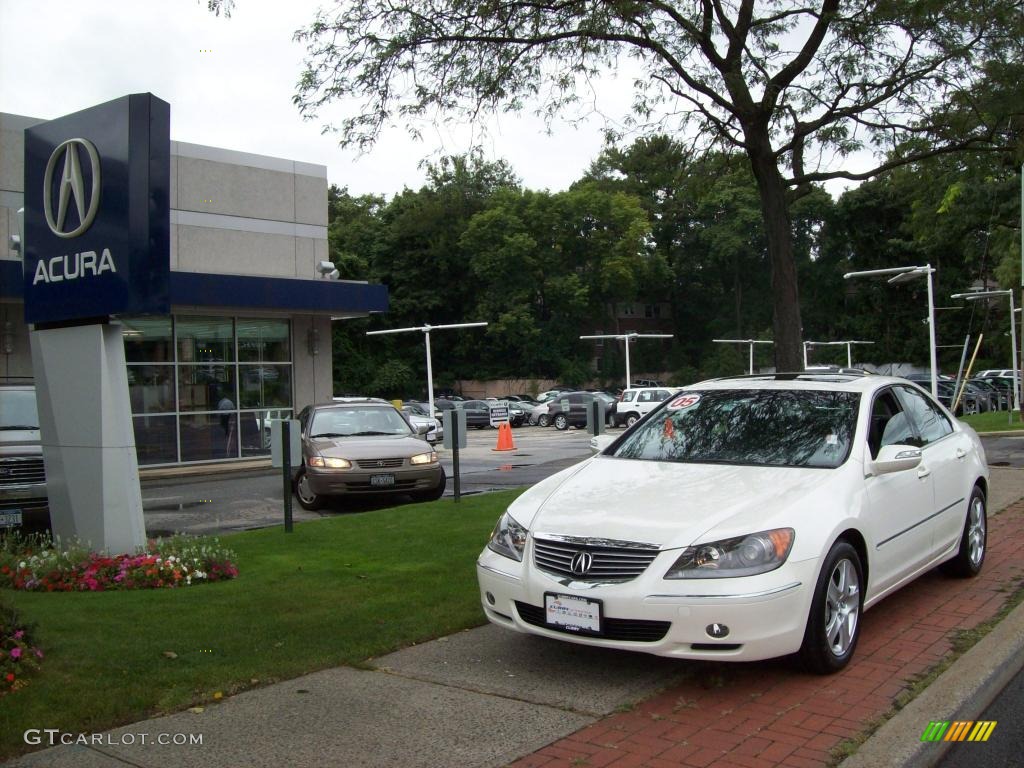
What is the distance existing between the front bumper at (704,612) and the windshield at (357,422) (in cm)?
954

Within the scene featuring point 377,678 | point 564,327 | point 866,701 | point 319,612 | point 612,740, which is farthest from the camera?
point 564,327

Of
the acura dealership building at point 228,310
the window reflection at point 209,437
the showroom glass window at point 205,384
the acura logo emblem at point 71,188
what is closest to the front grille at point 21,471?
the acura logo emblem at point 71,188

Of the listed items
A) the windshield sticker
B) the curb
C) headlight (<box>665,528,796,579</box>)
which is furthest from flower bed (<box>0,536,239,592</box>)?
the curb

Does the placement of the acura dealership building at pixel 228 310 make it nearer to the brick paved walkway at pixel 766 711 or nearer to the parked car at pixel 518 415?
the brick paved walkway at pixel 766 711

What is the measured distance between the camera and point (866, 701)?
476cm

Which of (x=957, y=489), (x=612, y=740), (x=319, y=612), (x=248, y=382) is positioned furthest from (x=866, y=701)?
(x=248, y=382)

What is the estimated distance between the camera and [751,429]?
6324 mm

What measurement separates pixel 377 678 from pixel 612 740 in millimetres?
1437

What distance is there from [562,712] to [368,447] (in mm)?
9057

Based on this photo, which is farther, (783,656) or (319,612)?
(319,612)

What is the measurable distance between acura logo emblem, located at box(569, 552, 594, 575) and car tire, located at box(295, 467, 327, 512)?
868cm

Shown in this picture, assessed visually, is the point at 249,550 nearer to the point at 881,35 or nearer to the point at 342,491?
the point at 342,491

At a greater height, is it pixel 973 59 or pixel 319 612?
pixel 973 59

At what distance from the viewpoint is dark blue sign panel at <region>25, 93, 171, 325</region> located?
25.6 feet
